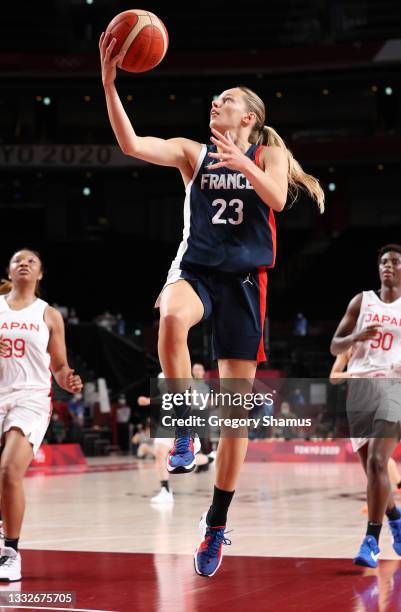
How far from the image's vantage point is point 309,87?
104ft

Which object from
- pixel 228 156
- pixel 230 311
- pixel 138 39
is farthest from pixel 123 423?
pixel 228 156

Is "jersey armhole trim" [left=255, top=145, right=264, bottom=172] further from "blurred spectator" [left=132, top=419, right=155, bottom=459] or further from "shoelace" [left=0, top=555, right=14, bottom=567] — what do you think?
"blurred spectator" [left=132, top=419, right=155, bottom=459]

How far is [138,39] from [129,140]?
567 mm

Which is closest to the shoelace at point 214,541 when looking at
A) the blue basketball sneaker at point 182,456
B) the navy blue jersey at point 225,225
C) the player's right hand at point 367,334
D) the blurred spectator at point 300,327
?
the blue basketball sneaker at point 182,456

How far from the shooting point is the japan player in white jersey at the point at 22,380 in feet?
19.7

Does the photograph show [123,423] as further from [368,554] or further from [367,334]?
[367,334]

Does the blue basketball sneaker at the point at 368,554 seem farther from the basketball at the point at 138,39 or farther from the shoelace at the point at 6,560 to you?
the basketball at the point at 138,39

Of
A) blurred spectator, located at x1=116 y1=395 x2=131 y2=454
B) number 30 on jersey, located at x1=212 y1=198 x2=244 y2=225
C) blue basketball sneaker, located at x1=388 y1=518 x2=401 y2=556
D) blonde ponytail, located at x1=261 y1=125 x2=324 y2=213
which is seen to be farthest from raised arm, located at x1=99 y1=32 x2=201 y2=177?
blurred spectator, located at x1=116 y1=395 x2=131 y2=454

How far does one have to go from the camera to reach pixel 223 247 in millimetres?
4664

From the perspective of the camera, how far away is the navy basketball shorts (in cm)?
467

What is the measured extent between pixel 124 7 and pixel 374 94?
9.02 metres

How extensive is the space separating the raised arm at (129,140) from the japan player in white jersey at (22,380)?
6.34 feet

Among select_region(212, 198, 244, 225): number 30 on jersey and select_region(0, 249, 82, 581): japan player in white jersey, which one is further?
select_region(0, 249, 82, 581): japan player in white jersey

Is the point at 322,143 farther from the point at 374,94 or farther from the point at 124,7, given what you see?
the point at 124,7
